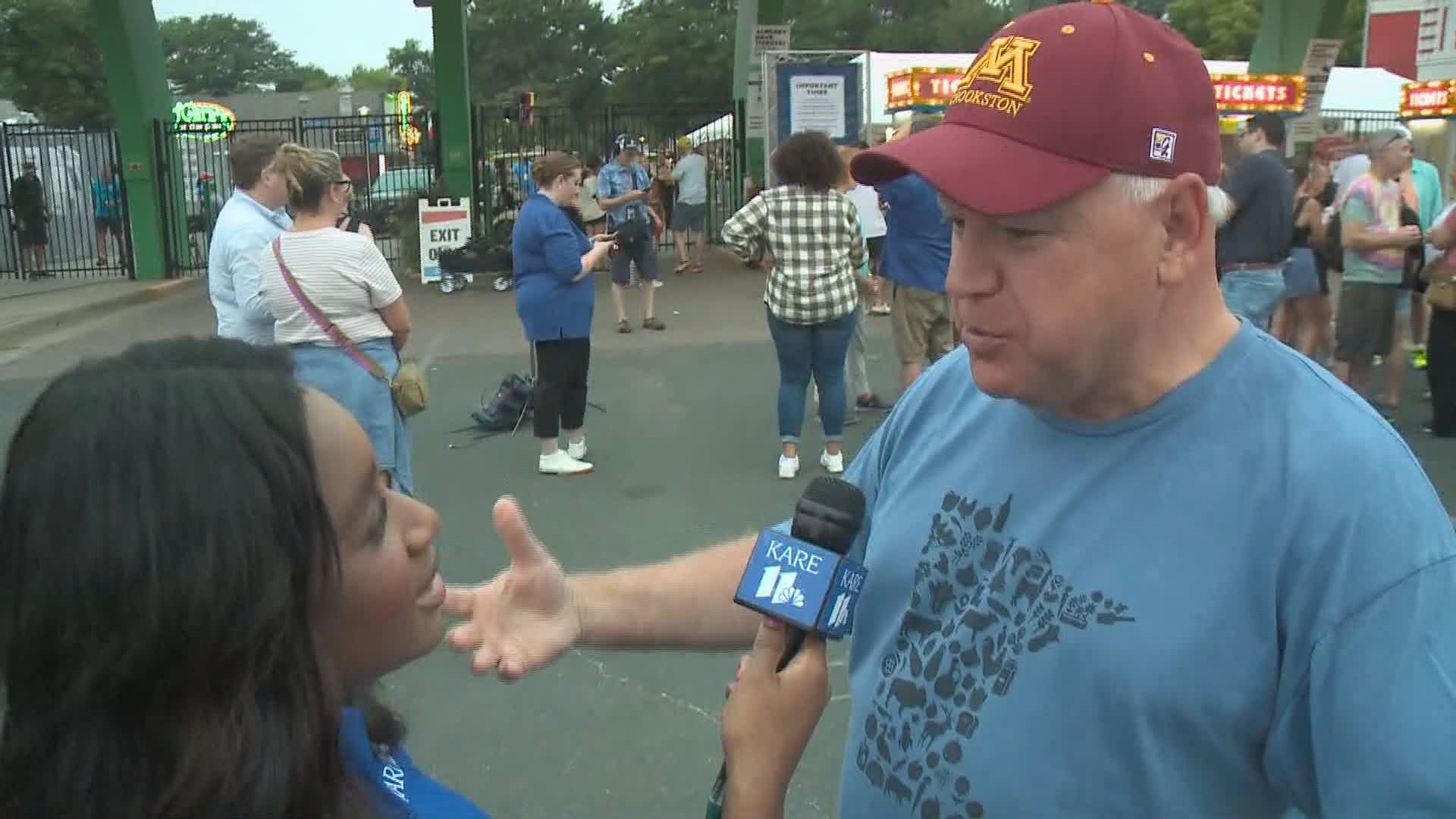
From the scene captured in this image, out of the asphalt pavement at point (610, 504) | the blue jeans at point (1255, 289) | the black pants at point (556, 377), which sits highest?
the blue jeans at point (1255, 289)

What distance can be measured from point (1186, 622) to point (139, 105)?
18684mm

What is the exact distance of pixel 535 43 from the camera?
77312mm

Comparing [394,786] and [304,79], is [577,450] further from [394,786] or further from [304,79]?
[304,79]

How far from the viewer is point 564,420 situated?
7551 millimetres

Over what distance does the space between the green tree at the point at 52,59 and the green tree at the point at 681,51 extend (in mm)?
24855

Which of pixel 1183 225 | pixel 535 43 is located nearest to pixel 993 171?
pixel 1183 225

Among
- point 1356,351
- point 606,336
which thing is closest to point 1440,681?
point 1356,351

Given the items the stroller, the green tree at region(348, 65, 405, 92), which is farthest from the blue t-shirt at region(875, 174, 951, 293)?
the green tree at region(348, 65, 405, 92)

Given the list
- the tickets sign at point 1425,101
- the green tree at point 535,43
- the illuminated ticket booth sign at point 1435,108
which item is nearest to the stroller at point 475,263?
the illuminated ticket booth sign at point 1435,108

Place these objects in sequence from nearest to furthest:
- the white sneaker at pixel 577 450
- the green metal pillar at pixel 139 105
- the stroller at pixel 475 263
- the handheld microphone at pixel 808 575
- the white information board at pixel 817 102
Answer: the handheld microphone at pixel 808 575
the white sneaker at pixel 577 450
the white information board at pixel 817 102
the stroller at pixel 475 263
the green metal pillar at pixel 139 105

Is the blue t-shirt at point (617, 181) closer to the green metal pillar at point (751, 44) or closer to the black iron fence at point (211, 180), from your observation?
the green metal pillar at point (751, 44)

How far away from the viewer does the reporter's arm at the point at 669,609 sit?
1857 millimetres

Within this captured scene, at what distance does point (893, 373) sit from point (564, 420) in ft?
12.0

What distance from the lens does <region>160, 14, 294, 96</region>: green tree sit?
106656mm
